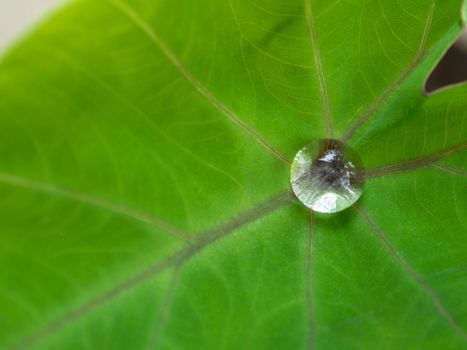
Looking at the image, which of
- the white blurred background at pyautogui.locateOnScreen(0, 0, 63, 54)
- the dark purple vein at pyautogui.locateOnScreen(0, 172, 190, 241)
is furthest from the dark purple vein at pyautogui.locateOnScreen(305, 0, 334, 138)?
the white blurred background at pyautogui.locateOnScreen(0, 0, 63, 54)

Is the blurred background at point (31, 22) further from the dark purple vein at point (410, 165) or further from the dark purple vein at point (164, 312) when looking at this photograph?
the dark purple vein at point (164, 312)

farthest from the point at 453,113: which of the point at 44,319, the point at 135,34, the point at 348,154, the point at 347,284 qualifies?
the point at 44,319

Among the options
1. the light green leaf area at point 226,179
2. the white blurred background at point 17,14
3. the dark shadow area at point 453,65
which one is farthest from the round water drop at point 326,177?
the white blurred background at point 17,14

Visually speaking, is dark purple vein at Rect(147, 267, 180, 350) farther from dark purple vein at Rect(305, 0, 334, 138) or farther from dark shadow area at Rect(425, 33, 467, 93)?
dark shadow area at Rect(425, 33, 467, 93)

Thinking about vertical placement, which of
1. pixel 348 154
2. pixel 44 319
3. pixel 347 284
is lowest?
pixel 44 319

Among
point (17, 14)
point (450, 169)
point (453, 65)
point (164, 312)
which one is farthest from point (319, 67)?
point (17, 14)

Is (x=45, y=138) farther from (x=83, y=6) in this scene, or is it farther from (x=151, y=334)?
(x=151, y=334)

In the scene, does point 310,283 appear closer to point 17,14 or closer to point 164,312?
point 164,312
